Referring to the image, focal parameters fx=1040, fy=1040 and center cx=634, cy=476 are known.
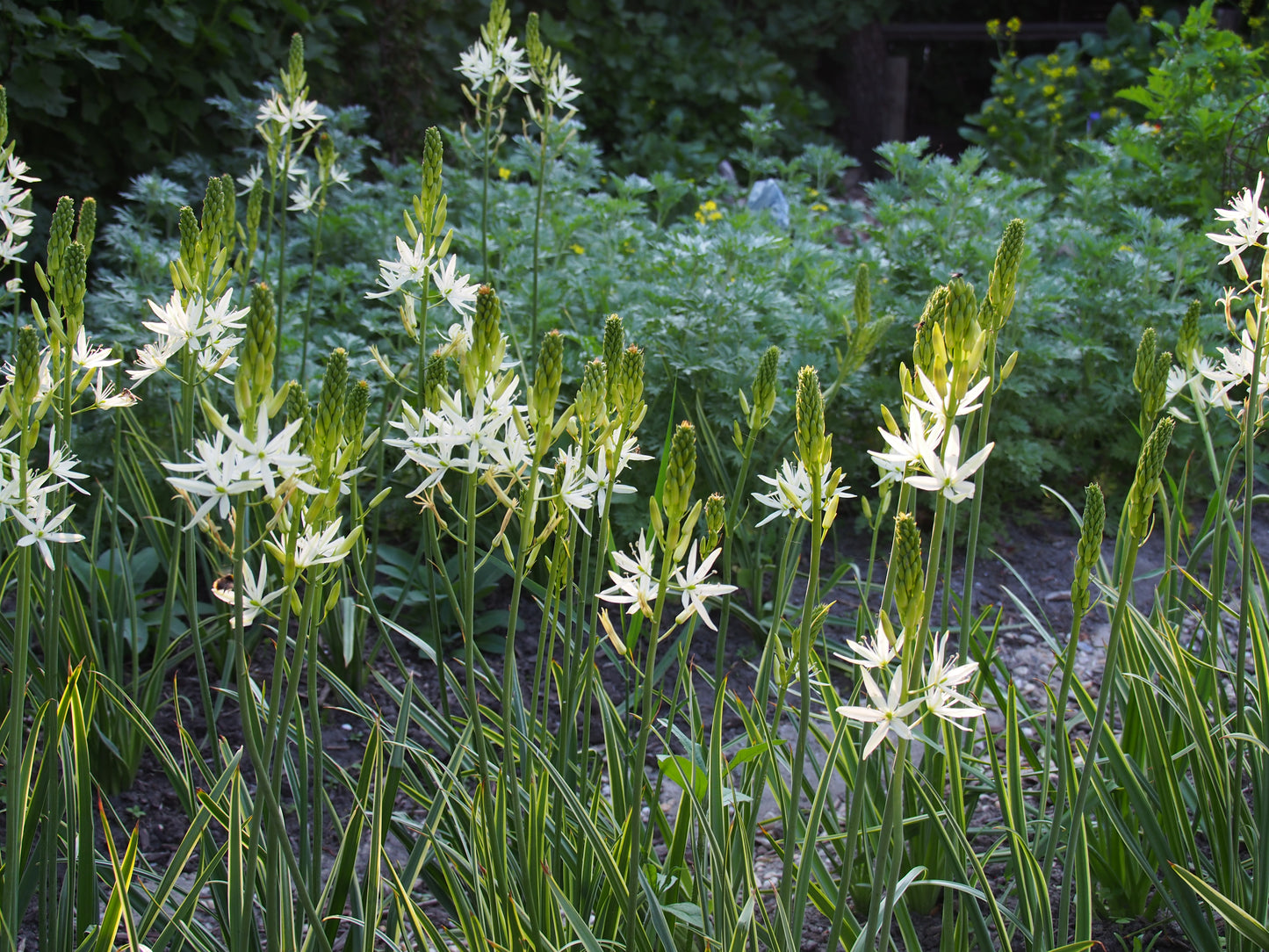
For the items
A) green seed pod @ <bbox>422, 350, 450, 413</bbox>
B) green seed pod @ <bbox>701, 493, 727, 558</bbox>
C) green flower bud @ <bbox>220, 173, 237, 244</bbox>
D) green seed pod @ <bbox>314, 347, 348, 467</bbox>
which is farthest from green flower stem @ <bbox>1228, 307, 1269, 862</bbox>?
green flower bud @ <bbox>220, 173, 237, 244</bbox>

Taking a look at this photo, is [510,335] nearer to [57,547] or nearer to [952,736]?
[57,547]

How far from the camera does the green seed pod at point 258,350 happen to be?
1.05 meters

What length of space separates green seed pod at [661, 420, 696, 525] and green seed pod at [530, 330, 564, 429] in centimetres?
15

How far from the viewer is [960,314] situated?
1.08 m

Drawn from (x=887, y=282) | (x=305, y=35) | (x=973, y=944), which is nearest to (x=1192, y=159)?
(x=887, y=282)

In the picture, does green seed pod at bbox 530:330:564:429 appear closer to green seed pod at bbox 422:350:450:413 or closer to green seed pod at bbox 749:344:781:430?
green seed pod at bbox 422:350:450:413

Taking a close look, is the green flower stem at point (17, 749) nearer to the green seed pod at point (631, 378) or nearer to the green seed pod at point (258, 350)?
the green seed pod at point (258, 350)

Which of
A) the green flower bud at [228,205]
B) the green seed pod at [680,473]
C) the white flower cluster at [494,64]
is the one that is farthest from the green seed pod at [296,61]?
the green seed pod at [680,473]

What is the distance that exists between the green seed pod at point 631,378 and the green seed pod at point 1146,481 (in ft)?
2.04

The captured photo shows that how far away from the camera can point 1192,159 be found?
516 centimetres

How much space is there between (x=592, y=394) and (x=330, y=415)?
0.35 metres

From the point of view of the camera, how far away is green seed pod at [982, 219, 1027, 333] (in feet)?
4.50

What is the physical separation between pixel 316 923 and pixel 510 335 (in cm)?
201

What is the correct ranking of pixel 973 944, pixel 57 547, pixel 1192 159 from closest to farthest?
pixel 57 547, pixel 973 944, pixel 1192 159
